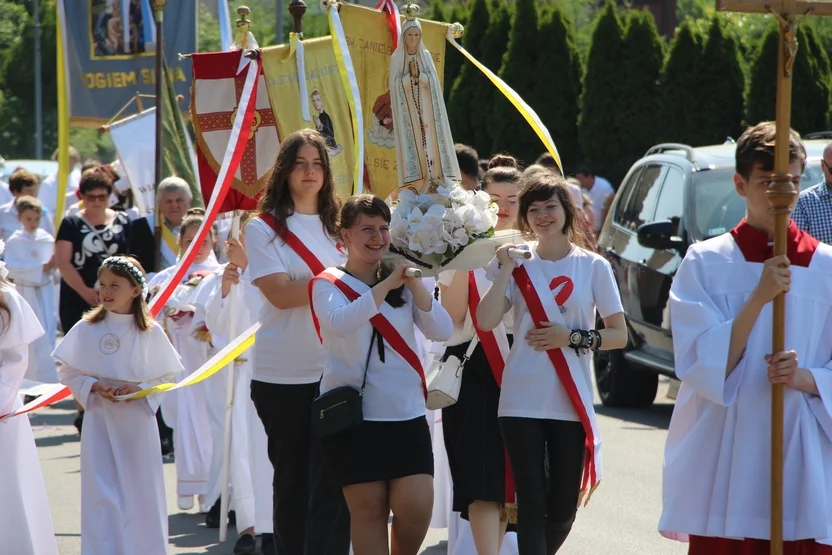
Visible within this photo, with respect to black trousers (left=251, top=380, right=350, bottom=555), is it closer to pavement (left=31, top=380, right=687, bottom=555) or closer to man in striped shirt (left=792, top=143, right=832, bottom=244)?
pavement (left=31, top=380, right=687, bottom=555)

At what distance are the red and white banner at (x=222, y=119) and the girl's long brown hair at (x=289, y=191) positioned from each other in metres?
0.99

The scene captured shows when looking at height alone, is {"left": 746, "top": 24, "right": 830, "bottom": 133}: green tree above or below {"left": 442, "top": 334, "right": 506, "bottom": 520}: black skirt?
above

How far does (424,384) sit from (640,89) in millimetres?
18249

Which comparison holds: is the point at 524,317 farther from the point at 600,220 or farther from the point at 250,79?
the point at 600,220

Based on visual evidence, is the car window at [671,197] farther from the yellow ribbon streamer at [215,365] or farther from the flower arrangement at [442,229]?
the flower arrangement at [442,229]

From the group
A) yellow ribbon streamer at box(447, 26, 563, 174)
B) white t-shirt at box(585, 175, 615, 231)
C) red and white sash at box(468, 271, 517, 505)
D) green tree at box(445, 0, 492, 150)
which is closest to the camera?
red and white sash at box(468, 271, 517, 505)

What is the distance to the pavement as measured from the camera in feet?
24.4

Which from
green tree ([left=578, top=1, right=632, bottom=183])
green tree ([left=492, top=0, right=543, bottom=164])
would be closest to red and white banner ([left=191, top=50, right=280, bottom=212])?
green tree ([left=578, top=1, right=632, bottom=183])

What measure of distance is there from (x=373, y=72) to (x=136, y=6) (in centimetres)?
674

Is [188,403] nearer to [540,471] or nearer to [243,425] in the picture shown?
[243,425]

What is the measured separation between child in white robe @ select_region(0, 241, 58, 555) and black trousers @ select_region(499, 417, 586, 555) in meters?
2.42

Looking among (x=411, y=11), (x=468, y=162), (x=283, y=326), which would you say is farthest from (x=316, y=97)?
(x=283, y=326)

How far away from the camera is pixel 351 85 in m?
6.40

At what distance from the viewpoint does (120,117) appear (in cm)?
1277
